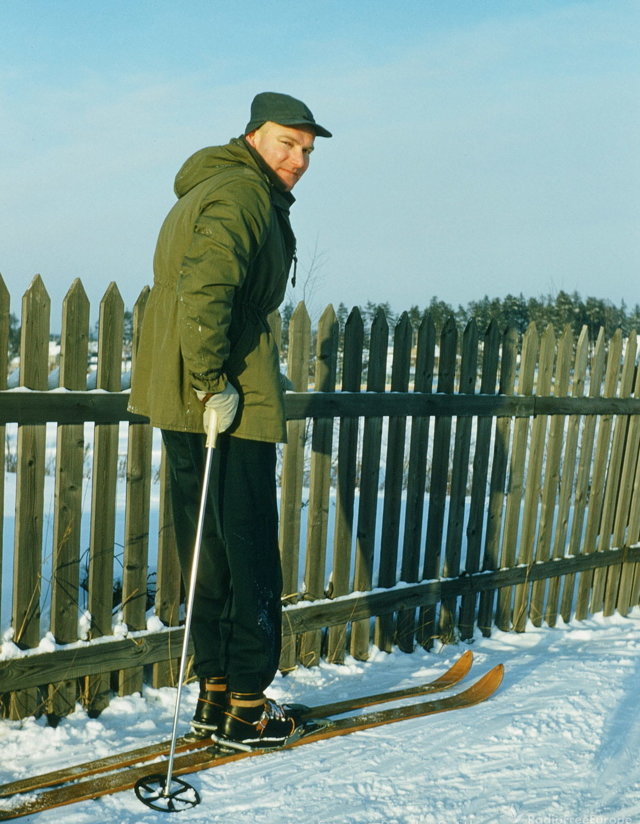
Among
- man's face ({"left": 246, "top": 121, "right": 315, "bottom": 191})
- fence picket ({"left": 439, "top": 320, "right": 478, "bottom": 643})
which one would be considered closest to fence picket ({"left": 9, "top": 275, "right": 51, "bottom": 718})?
man's face ({"left": 246, "top": 121, "right": 315, "bottom": 191})

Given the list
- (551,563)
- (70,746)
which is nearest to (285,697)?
(70,746)

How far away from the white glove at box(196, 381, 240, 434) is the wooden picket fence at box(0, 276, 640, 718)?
2.55 ft

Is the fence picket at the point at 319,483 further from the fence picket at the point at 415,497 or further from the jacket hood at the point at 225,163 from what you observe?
the jacket hood at the point at 225,163

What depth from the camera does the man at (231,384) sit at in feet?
8.82

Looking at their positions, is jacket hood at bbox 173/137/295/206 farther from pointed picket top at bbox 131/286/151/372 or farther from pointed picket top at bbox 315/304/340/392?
pointed picket top at bbox 315/304/340/392

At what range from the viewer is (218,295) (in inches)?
104

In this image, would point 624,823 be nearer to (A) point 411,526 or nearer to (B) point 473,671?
(B) point 473,671

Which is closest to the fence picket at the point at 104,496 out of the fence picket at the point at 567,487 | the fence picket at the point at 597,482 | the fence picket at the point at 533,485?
the fence picket at the point at 533,485

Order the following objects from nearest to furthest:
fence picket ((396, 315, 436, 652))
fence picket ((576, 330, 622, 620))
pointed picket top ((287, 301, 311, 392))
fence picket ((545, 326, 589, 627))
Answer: pointed picket top ((287, 301, 311, 392)) < fence picket ((396, 315, 436, 652)) < fence picket ((545, 326, 589, 627)) < fence picket ((576, 330, 622, 620))

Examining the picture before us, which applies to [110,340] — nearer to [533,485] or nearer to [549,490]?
[533,485]

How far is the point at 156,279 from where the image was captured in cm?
302

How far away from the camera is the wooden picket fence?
333 cm

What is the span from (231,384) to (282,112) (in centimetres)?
98

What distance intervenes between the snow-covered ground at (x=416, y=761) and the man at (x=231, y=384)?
29 centimetres
